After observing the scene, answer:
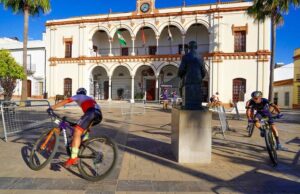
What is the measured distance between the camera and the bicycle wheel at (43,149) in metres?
5.30

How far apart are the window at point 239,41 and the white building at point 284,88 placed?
1181cm

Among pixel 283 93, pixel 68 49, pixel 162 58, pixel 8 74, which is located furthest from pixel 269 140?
pixel 283 93

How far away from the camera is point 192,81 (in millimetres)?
6141

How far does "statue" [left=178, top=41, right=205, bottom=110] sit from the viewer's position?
239 inches

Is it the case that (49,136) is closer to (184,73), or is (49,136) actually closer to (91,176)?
(91,176)

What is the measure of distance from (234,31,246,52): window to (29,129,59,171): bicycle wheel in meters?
24.8

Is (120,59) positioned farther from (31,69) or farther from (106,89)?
(31,69)

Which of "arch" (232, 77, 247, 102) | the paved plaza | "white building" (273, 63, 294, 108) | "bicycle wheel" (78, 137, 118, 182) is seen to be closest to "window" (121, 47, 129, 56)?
"arch" (232, 77, 247, 102)

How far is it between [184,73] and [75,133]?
2.70m

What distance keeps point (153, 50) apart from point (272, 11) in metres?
17.2

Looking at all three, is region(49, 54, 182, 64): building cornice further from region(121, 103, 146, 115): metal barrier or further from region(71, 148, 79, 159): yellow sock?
region(71, 148, 79, 159): yellow sock

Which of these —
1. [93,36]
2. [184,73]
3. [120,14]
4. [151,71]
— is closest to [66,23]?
[93,36]

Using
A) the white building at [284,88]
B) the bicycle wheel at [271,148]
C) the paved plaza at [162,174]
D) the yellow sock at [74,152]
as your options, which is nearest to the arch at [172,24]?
the white building at [284,88]

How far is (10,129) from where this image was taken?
9305 millimetres
